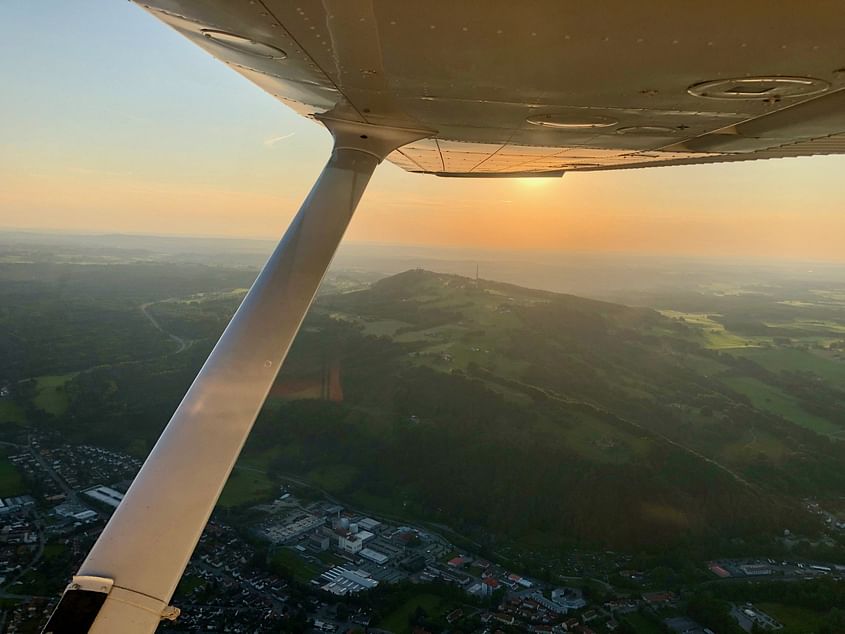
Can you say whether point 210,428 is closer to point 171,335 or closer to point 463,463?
point 463,463

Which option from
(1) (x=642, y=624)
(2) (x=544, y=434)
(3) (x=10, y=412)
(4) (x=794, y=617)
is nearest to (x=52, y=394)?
(3) (x=10, y=412)

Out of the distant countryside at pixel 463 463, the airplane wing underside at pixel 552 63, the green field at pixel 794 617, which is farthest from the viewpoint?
the distant countryside at pixel 463 463

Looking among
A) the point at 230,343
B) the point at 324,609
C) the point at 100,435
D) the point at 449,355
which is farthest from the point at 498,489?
the point at 230,343

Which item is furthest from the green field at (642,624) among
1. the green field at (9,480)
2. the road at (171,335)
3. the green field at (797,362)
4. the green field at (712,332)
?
the green field at (712,332)

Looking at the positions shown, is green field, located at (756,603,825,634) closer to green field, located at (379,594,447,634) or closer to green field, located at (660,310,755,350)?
green field, located at (379,594,447,634)

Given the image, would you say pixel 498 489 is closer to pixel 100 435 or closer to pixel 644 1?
pixel 100 435

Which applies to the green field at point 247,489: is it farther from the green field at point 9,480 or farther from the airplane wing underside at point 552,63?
the airplane wing underside at point 552,63
